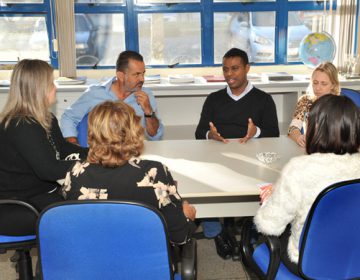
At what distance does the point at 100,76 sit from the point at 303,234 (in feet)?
11.1

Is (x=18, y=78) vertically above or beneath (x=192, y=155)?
above

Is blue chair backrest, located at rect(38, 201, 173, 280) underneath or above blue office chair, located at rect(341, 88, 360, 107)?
underneath

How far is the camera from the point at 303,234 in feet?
4.80

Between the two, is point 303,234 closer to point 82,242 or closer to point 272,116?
point 82,242

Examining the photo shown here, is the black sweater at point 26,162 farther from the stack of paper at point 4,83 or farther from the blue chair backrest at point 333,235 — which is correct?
the stack of paper at point 4,83

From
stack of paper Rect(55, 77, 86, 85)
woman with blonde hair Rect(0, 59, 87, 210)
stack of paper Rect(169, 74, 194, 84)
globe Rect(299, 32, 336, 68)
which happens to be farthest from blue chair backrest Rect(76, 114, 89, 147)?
globe Rect(299, 32, 336, 68)

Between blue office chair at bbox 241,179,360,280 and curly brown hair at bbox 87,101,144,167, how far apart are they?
60 centimetres

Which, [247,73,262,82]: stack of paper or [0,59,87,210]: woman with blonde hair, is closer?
[0,59,87,210]: woman with blonde hair

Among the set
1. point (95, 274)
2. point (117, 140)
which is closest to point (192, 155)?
point (117, 140)

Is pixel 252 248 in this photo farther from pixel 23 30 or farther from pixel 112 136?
pixel 23 30

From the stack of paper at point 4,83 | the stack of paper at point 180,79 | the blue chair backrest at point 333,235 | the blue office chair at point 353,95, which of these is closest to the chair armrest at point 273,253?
the blue chair backrest at point 333,235

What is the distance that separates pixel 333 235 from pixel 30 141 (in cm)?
124

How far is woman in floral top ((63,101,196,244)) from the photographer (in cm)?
145

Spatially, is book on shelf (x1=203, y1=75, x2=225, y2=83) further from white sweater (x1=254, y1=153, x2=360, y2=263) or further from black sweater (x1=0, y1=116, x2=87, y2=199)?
white sweater (x1=254, y1=153, x2=360, y2=263)
